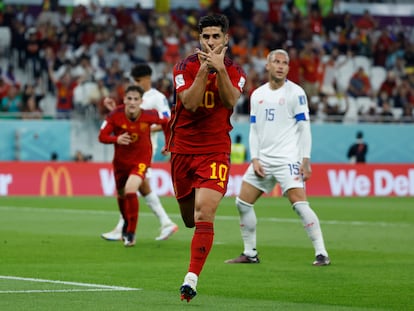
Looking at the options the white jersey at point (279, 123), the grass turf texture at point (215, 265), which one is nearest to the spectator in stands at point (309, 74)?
the grass turf texture at point (215, 265)

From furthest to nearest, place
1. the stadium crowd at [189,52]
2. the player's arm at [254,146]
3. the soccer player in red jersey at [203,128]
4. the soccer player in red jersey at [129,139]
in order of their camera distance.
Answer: the stadium crowd at [189,52] → the soccer player in red jersey at [129,139] → the player's arm at [254,146] → the soccer player in red jersey at [203,128]

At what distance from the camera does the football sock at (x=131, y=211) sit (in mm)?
15617

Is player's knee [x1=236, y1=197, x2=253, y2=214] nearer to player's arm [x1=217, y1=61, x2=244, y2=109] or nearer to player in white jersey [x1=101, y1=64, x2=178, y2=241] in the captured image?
player in white jersey [x1=101, y1=64, x2=178, y2=241]

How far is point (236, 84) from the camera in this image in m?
10.0

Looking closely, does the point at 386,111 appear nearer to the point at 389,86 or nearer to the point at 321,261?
the point at 389,86

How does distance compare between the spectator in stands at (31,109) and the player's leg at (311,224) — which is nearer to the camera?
the player's leg at (311,224)

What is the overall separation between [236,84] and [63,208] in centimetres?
1490

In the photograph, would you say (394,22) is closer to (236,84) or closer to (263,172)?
(263,172)

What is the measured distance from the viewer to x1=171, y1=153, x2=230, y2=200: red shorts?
32.5 feet

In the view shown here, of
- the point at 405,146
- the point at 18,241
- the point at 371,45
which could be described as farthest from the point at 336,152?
the point at 18,241

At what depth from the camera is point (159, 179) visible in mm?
29328

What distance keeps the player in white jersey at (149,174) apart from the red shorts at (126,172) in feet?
1.70

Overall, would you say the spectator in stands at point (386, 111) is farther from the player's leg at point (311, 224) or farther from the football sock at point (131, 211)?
the player's leg at point (311, 224)

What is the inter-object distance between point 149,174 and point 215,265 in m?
4.05
